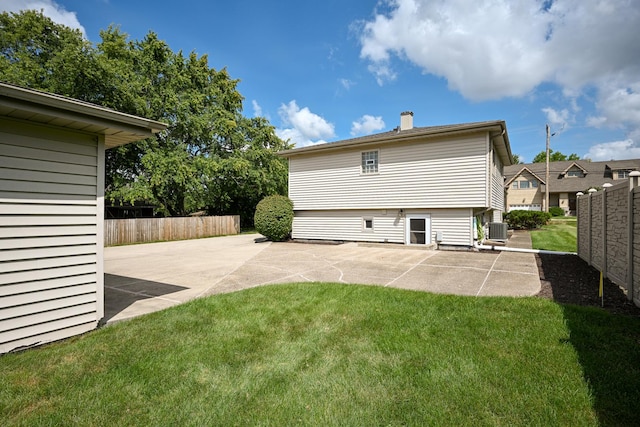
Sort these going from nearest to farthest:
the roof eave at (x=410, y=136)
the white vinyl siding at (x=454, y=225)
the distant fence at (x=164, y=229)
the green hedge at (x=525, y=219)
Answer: the roof eave at (x=410, y=136) < the white vinyl siding at (x=454, y=225) < the distant fence at (x=164, y=229) < the green hedge at (x=525, y=219)

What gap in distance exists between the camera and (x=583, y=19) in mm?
9266

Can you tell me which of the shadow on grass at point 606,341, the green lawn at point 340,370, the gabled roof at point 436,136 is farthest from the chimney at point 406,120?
the green lawn at point 340,370

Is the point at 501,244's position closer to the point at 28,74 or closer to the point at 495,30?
the point at 495,30

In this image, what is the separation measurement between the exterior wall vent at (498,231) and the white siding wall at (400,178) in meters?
3.04

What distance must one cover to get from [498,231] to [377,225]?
556 cm

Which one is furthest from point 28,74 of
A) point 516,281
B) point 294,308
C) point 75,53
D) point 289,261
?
point 516,281

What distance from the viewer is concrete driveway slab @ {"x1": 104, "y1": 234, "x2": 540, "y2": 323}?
224 inches

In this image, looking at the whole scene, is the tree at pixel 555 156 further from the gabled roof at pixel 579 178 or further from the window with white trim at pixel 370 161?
the window with white trim at pixel 370 161

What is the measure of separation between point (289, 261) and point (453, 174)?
295 inches

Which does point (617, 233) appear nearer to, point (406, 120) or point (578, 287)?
point (578, 287)

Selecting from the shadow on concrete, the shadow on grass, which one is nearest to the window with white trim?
the shadow on grass

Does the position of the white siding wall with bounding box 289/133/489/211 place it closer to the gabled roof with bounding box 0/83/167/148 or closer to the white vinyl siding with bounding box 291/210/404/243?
the white vinyl siding with bounding box 291/210/404/243

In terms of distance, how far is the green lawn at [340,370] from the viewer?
2.34 m

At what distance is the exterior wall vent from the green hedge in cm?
891
